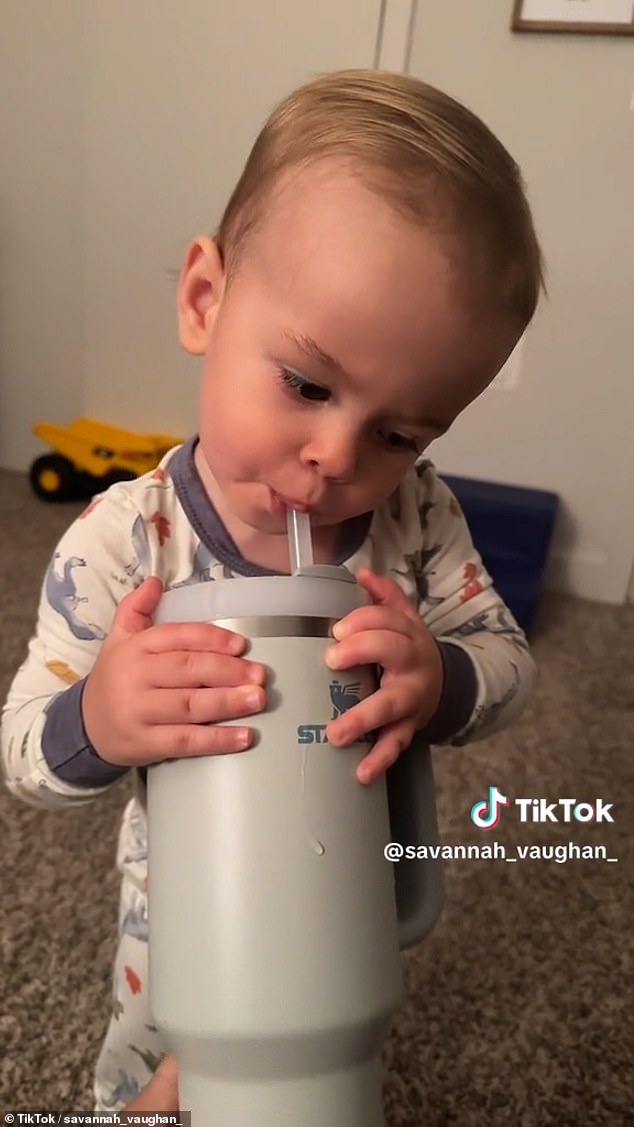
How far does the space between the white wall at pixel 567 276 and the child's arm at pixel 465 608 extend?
105cm

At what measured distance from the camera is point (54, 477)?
179 centimetres

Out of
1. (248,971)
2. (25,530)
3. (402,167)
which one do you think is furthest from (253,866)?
(25,530)

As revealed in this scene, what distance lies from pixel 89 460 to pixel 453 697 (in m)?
1.38

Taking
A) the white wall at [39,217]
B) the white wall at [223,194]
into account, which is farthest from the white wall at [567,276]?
the white wall at [39,217]

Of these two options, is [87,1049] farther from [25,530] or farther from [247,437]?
[25,530]

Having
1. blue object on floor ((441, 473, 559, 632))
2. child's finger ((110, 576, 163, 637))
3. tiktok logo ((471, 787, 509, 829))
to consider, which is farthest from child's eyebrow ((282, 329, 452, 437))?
blue object on floor ((441, 473, 559, 632))

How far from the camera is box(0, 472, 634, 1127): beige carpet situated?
78cm

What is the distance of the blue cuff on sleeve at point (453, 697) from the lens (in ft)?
1.77

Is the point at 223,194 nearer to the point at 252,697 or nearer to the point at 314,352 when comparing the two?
the point at 314,352

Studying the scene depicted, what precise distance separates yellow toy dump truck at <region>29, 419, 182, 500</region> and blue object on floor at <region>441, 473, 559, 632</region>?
23.3 inches

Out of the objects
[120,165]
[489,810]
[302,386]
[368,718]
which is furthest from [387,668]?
[120,165]

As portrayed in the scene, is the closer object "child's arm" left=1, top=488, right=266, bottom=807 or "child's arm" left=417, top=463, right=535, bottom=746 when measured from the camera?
"child's arm" left=1, top=488, right=266, bottom=807

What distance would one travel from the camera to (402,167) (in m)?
0.47

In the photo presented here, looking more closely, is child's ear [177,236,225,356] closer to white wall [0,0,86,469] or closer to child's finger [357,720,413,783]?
child's finger [357,720,413,783]
